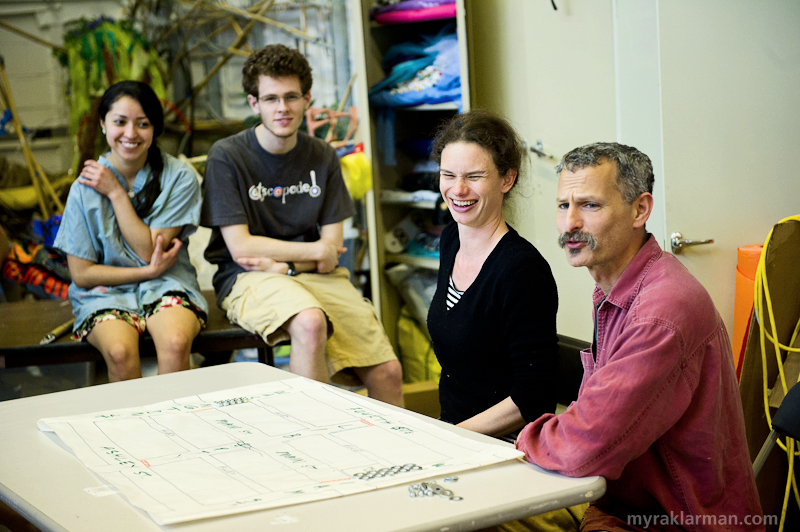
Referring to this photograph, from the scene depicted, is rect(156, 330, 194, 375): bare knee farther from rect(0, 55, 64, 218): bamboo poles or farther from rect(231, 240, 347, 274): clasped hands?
rect(0, 55, 64, 218): bamboo poles

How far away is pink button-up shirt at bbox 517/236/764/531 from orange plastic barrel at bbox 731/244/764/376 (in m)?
1.36

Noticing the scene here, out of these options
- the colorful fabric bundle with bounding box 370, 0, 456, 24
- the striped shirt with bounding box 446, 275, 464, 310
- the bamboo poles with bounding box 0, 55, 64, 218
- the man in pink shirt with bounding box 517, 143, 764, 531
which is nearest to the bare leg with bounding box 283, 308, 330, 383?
the striped shirt with bounding box 446, 275, 464, 310

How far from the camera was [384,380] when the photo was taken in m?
2.78

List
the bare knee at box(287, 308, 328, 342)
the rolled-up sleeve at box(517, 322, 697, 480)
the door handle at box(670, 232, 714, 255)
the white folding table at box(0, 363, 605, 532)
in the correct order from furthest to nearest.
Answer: the door handle at box(670, 232, 714, 255) < the bare knee at box(287, 308, 328, 342) < the rolled-up sleeve at box(517, 322, 697, 480) < the white folding table at box(0, 363, 605, 532)

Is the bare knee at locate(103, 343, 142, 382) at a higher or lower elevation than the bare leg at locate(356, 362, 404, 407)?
higher

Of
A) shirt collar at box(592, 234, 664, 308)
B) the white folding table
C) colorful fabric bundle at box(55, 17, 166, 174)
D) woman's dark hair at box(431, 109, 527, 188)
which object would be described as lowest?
the white folding table

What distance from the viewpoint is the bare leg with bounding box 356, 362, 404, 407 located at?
9.13 feet

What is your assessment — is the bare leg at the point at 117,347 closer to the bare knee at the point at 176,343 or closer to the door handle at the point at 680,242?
the bare knee at the point at 176,343

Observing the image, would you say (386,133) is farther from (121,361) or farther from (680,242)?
(121,361)

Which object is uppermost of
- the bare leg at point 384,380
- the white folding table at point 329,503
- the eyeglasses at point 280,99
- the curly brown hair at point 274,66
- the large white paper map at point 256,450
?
the curly brown hair at point 274,66

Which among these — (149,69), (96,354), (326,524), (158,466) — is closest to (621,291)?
(326,524)

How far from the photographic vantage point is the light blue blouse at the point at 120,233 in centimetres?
269

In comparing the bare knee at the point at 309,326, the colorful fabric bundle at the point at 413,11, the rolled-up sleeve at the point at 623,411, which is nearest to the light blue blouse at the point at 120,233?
the bare knee at the point at 309,326

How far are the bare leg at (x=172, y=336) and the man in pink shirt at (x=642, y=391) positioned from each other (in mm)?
1450
